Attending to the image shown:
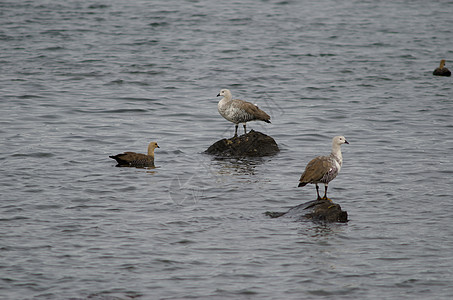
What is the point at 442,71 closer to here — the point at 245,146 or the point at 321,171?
the point at 245,146

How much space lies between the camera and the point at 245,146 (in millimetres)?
19969

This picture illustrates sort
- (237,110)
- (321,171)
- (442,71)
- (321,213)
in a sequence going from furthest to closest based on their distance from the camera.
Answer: (442,71), (237,110), (321,171), (321,213)

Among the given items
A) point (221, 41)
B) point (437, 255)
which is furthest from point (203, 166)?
point (221, 41)

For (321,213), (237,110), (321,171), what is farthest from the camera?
(237,110)

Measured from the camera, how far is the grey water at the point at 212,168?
37.9ft

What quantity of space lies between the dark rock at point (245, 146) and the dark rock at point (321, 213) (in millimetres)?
5796

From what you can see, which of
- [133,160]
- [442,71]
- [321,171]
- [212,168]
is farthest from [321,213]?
[442,71]

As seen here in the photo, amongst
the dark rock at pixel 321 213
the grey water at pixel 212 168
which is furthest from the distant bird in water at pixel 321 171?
the grey water at pixel 212 168

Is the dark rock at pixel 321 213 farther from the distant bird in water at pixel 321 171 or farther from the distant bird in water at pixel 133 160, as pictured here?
the distant bird in water at pixel 133 160

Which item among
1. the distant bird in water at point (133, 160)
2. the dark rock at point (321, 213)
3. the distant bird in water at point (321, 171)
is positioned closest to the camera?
the dark rock at point (321, 213)

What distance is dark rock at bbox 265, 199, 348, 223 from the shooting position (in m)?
13.8

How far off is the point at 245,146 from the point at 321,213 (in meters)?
6.50

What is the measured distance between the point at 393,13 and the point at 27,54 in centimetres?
3076

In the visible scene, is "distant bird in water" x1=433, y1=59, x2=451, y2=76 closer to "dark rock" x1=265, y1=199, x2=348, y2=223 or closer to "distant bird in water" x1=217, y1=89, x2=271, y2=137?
"distant bird in water" x1=217, y1=89, x2=271, y2=137
